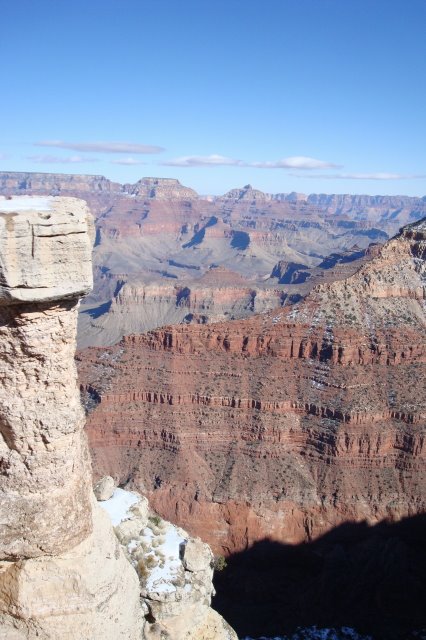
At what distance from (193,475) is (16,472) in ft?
80.6

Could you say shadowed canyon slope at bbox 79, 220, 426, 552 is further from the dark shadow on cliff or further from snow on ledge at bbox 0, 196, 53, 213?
snow on ledge at bbox 0, 196, 53, 213

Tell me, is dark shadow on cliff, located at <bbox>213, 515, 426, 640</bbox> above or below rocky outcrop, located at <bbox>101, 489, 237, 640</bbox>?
below

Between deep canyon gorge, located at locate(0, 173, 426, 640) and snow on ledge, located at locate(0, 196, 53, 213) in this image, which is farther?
deep canyon gorge, located at locate(0, 173, 426, 640)

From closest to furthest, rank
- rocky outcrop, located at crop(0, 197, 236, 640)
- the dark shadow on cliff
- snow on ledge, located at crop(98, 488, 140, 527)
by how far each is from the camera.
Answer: rocky outcrop, located at crop(0, 197, 236, 640), snow on ledge, located at crop(98, 488, 140, 527), the dark shadow on cliff

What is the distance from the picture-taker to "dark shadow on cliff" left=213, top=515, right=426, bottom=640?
89.8 feet

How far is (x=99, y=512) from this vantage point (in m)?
12.8

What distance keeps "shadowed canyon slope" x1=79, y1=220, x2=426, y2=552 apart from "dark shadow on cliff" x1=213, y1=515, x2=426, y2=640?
1.04 metres

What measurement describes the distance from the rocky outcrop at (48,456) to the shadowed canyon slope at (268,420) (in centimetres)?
2129

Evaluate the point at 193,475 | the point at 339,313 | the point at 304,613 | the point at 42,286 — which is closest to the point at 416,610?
the point at 304,613

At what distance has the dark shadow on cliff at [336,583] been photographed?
27359 millimetres

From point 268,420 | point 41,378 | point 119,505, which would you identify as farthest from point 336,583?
point 41,378

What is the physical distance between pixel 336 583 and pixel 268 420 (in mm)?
10606

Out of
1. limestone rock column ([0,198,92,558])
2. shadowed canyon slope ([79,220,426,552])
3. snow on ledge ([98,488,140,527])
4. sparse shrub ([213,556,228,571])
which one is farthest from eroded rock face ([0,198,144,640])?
shadowed canyon slope ([79,220,426,552])

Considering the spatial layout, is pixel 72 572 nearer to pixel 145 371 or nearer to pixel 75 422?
pixel 75 422
